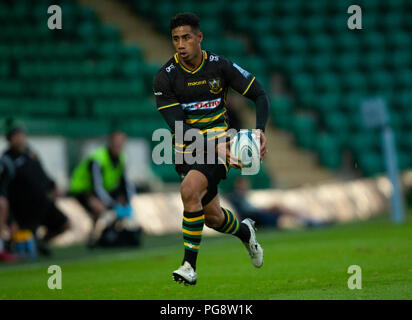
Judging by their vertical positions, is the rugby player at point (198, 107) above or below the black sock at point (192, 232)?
above

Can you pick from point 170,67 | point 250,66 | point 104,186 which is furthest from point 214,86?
point 250,66

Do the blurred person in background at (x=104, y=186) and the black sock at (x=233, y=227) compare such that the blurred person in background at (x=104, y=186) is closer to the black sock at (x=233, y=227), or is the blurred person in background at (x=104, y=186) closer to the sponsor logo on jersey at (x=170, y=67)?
the black sock at (x=233, y=227)

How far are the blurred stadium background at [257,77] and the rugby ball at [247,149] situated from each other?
300 inches

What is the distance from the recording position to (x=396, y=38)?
22.4 meters

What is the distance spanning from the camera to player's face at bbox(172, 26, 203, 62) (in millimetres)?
6020

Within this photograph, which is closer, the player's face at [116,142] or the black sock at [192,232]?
the black sock at [192,232]

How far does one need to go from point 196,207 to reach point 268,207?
31.3 feet

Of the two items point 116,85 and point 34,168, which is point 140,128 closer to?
point 116,85

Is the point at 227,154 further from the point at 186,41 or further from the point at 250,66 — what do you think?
the point at 250,66

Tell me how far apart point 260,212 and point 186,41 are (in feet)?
29.9

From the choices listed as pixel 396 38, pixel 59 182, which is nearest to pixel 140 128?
pixel 59 182

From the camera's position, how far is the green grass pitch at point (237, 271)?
18.7ft

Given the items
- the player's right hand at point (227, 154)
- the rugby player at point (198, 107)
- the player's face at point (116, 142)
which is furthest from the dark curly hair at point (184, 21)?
the player's face at point (116, 142)
